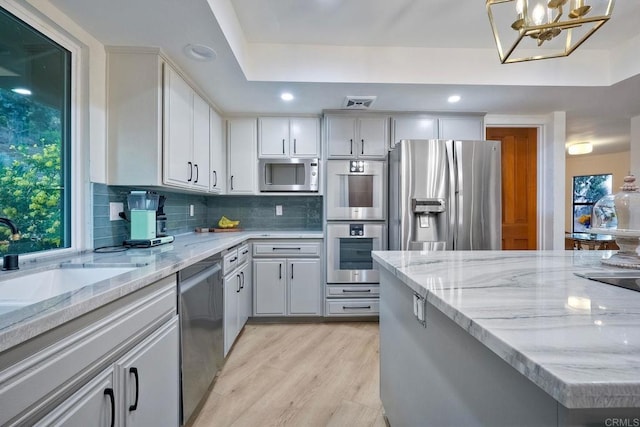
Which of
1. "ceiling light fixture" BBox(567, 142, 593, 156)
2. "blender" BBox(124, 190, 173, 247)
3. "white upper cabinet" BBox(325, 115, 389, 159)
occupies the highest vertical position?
"ceiling light fixture" BBox(567, 142, 593, 156)

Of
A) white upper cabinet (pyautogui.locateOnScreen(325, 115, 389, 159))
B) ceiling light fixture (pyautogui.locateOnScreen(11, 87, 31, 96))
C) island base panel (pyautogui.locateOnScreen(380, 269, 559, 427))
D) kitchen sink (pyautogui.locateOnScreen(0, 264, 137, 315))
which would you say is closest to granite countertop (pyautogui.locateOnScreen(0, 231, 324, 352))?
kitchen sink (pyautogui.locateOnScreen(0, 264, 137, 315))

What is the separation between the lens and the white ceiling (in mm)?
1876

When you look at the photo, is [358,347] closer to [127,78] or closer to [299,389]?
[299,389]

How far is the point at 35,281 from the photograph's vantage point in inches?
48.3

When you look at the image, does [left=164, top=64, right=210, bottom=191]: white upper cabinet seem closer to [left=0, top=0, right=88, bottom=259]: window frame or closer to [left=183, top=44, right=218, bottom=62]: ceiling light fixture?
[left=183, top=44, right=218, bottom=62]: ceiling light fixture

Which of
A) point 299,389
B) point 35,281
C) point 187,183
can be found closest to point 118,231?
point 187,183

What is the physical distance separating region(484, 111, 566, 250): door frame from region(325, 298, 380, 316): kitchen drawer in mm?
2097

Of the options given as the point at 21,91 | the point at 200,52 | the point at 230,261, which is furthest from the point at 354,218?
the point at 21,91

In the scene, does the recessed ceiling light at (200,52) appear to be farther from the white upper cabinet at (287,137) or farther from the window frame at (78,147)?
the white upper cabinet at (287,137)

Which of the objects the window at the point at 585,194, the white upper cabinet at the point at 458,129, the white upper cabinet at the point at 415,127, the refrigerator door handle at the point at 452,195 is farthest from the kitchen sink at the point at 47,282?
the window at the point at 585,194

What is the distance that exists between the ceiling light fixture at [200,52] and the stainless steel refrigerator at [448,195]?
172 centimetres

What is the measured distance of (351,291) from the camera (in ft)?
9.96

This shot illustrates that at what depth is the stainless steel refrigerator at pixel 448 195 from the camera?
8.92 ft

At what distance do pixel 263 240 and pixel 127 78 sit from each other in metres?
1.70
